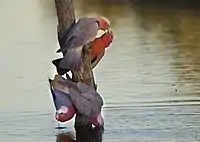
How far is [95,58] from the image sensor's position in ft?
27.3

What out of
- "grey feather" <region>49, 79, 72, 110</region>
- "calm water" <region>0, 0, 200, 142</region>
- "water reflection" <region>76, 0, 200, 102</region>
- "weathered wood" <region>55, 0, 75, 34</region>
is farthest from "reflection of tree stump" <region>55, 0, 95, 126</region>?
"water reflection" <region>76, 0, 200, 102</region>

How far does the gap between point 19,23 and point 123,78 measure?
9.33 metres

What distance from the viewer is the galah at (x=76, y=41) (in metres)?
7.96

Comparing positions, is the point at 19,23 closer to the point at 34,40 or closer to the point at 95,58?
the point at 34,40

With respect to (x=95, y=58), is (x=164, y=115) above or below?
below

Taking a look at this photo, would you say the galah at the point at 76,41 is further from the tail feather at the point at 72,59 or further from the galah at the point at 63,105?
the galah at the point at 63,105

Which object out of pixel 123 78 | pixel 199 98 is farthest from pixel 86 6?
pixel 199 98

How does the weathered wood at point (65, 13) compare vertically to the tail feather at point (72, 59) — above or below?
above

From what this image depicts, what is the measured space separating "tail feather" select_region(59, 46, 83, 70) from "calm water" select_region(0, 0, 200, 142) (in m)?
0.73

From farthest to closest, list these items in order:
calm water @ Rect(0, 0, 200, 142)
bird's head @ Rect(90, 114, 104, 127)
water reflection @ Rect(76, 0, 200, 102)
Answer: water reflection @ Rect(76, 0, 200, 102)
calm water @ Rect(0, 0, 200, 142)
bird's head @ Rect(90, 114, 104, 127)

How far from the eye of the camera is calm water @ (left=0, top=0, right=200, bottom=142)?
8.22m

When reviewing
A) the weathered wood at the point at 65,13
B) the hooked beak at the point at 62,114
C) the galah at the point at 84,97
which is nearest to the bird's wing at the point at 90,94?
the galah at the point at 84,97

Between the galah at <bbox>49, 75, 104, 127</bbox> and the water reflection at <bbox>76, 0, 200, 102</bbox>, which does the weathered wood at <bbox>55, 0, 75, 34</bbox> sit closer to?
the galah at <bbox>49, 75, 104, 127</bbox>

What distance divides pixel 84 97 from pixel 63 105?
0.24 m
